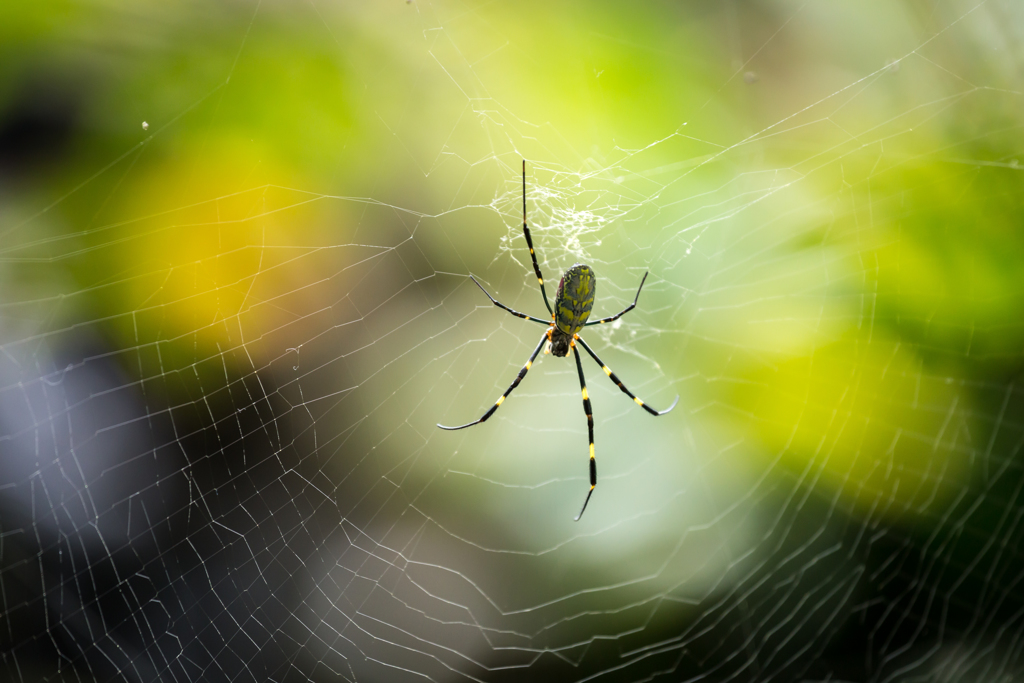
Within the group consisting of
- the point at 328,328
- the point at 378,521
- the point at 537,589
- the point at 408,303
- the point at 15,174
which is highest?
the point at 15,174

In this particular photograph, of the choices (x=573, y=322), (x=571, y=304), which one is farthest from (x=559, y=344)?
(x=571, y=304)

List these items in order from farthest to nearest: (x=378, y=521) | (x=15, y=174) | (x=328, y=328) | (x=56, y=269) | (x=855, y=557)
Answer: (x=855, y=557)
(x=378, y=521)
(x=328, y=328)
(x=56, y=269)
(x=15, y=174)

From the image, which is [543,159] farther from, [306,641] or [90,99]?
[306,641]

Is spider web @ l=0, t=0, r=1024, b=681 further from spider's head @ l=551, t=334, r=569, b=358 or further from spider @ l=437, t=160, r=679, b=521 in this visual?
spider's head @ l=551, t=334, r=569, b=358

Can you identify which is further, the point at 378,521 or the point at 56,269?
the point at 378,521

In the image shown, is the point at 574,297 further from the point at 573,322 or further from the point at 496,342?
the point at 496,342

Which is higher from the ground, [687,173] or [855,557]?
[687,173]

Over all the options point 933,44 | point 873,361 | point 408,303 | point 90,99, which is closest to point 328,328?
point 408,303
